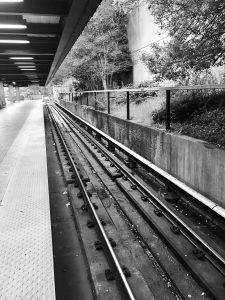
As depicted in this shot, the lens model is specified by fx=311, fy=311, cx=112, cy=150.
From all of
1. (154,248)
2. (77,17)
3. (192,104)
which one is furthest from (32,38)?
(154,248)

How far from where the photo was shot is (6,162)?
822 cm

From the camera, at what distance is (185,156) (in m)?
5.89

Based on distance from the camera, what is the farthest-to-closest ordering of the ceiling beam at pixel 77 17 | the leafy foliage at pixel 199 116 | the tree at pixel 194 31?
the tree at pixel 194 31 < the leafy foliage at pixel 199 116 < the ceiling beam at pixel 77 17

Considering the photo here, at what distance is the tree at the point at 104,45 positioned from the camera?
763 inches

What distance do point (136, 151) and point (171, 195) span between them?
2963 mm

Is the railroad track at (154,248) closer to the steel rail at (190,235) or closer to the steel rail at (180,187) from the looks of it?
the steel rail at (190,235)

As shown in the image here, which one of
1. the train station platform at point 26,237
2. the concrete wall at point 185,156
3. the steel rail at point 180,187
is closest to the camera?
the train station platform at point 26,237

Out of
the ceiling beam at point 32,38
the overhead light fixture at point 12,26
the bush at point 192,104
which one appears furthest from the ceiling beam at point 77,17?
the bush at point 192,104

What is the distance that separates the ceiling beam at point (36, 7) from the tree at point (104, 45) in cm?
1298

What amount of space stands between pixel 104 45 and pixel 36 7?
1386 centimetres

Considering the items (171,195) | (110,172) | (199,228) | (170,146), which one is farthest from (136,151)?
(199,228)

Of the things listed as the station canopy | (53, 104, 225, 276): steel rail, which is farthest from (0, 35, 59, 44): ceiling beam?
(53, 104, 225, 276): steel rail

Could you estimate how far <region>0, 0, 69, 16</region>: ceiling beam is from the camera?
6320 millimetres

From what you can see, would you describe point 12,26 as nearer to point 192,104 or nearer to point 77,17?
point 77,17
